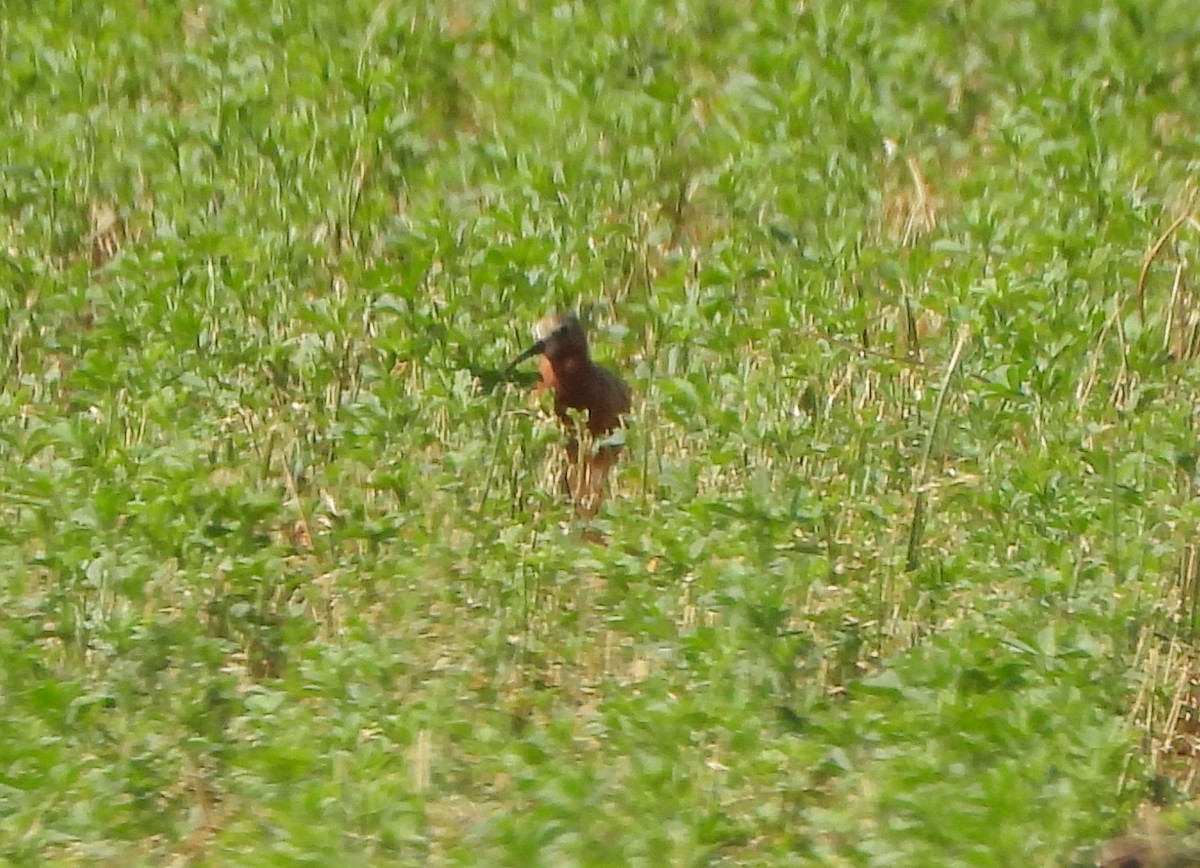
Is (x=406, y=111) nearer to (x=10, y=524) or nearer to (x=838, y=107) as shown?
(x=838, y=107)

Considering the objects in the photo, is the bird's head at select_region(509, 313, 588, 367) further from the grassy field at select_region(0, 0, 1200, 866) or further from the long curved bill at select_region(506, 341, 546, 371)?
the grassy field at select_region(0, 0, 1200, 866)

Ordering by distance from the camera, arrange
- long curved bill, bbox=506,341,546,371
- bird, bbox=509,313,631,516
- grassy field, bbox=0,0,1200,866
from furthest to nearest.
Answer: bird, bbox=509,313,631,516 → long curved bill, bbox=506,341,546,371 → grassy field, bbox=0,0,1200,866

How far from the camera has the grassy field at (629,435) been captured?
473 cm

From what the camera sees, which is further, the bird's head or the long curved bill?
the bird's head

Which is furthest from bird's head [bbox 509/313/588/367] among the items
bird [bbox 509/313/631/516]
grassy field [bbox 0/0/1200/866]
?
grassy field [bbox 0/0/1200/866]

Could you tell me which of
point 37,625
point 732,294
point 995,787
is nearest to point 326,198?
point 732,294

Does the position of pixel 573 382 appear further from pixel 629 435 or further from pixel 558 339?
pixel 629 435

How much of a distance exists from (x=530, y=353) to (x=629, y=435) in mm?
494

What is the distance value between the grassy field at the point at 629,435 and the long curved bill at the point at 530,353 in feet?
0.40

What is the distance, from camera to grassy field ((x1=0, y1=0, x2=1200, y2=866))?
473 centimetres

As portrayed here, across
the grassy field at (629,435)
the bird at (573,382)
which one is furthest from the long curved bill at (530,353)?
the grassy field at (629,435)

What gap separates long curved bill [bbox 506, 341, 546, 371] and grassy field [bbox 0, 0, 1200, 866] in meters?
0.12

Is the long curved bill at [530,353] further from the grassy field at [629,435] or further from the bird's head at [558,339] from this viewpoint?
the grassy field at [629,435]

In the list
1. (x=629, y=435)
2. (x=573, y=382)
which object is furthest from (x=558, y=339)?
(x=629, y=435)
